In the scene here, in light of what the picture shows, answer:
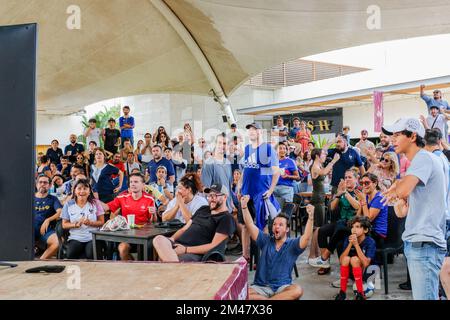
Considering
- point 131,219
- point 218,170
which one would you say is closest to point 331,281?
point 218,170

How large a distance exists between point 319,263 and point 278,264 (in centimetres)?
173

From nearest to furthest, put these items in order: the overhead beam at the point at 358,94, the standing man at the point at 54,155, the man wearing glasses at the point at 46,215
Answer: the man wearing glasses at the point at 46,215
the overhead beam at the point at 358,94
the standing man at the point at 54,155

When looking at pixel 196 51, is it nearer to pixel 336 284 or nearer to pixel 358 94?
pixel 358 94

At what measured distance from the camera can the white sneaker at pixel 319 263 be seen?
15.6 ft

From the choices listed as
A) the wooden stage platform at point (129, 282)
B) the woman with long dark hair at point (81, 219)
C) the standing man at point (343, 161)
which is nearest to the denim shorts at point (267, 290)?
the woman with long dark hair at point (81, 219)

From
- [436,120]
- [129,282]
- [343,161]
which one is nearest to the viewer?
[129,282]

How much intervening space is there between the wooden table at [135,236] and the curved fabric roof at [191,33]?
340cm

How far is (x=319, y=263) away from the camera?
4.98 m

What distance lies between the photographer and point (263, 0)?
561 centimetres

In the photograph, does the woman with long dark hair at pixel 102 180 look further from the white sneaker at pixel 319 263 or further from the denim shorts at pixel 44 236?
the white sneaker at pixel 319 263

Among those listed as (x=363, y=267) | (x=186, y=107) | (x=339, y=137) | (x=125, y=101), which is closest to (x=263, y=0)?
(x=339, y=137)

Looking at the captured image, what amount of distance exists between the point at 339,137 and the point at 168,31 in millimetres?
3735

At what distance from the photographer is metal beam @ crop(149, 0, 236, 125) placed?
23.3 feet

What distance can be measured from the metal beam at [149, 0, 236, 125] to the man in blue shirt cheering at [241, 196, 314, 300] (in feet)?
15.9
